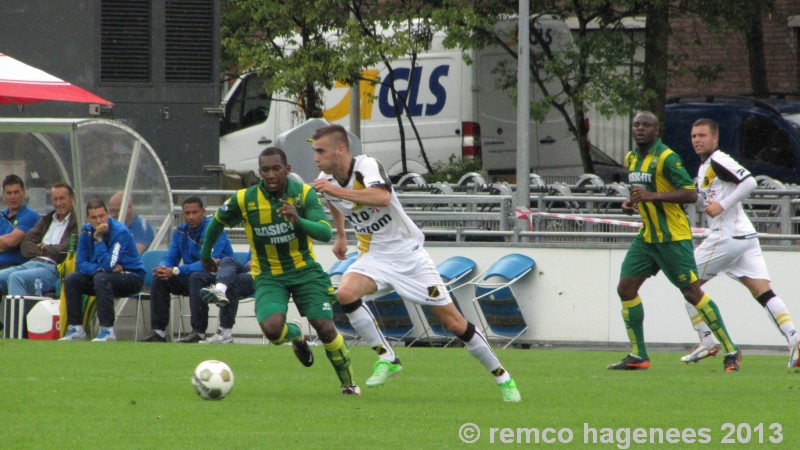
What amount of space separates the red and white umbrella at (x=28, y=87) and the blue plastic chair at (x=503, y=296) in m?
→ 5.19

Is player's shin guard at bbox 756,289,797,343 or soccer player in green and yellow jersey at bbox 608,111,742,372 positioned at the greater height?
soccer player in green and yellow jersey at bbox 608,111,742,372

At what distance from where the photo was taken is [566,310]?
1639cm

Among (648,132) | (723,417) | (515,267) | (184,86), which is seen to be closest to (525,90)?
(515,267)

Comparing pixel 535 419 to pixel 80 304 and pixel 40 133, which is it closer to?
pixel 80 304

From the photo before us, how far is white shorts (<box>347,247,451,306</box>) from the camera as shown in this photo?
10.3 m

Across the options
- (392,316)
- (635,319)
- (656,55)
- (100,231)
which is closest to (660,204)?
(635,319)

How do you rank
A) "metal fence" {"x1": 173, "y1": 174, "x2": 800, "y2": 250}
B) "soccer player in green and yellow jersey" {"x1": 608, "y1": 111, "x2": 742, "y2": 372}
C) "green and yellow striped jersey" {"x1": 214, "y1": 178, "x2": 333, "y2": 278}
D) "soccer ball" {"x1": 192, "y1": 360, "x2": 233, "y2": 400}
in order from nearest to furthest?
"soccer ball" {"x1": 192, "y1": 360, "x2": 233, "y2": 400} → "green and yellow striped jersey" {"x1": 214, "y1": 178, "x2": 333, "y2": 278} → "soccer player in green and yellow jersey" {"x1": 608, "y1": 111, "x2": 742, "y2": 372} → "metal fence" {"x1": 173, "y1": 174, "x2": 800, "y2": 250}

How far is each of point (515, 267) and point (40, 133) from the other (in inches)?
232

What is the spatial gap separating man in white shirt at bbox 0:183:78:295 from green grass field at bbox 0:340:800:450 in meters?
2.69

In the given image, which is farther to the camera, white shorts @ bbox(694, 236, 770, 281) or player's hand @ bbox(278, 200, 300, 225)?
white shorts @ bbox(694, 236, 770, 281)


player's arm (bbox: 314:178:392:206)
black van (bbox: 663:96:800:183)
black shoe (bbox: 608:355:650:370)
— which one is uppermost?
black van (bbox: 663:96:800:183)

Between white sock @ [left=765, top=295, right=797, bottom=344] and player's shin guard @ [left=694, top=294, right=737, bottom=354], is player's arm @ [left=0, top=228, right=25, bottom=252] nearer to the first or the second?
player's shin guard @ [left=694, top=294, right=737, bottom=354]

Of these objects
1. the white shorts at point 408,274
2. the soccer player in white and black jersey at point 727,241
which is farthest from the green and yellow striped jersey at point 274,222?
the soccer player in white and black jersey at point 727,241

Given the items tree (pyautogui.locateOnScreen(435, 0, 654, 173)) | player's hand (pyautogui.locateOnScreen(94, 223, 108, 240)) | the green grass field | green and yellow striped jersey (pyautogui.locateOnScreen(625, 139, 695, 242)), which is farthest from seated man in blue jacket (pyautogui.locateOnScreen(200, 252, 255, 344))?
tree (pyautogui.locateOnScreen(435, 0, 654, 173))
